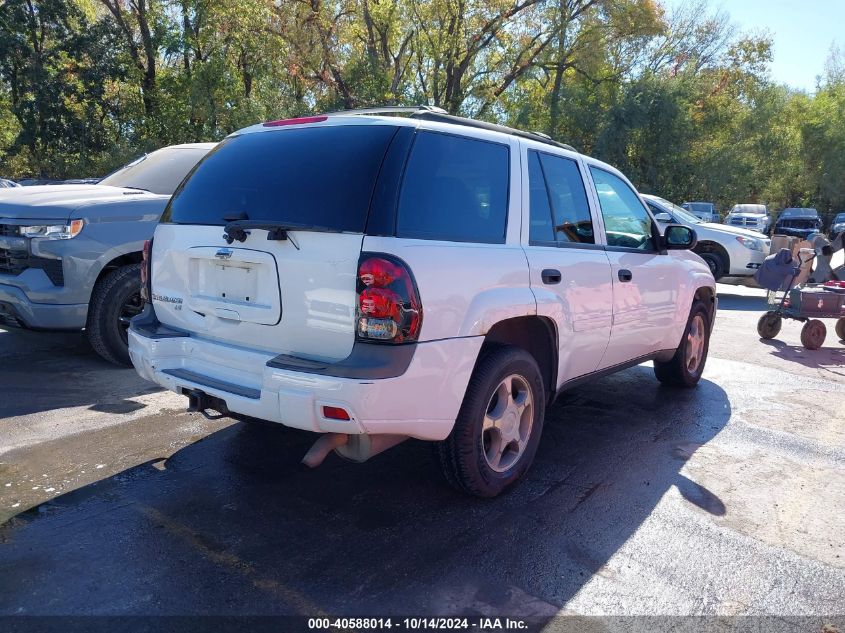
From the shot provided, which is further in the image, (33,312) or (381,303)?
(33,312)

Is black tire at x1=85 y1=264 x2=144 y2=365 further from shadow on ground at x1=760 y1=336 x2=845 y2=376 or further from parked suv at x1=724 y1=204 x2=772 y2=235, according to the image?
parked suv at x1=724 y1=204 x2=772 y2=235

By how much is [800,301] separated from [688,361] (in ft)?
10.1

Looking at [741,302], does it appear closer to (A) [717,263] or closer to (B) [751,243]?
(A) [717,263]

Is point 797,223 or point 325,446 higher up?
point 797,223

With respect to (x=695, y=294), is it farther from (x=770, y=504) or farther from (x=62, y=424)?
(x=62, y=424)

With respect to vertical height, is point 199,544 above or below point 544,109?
below

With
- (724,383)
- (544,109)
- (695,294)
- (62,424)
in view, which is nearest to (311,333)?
(62,424)

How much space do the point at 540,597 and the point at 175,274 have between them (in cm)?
246

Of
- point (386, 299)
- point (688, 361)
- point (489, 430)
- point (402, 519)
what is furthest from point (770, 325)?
point (386, 299)

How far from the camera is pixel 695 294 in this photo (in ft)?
19.1

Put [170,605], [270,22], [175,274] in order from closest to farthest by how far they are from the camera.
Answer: [170,605] → [175,274] → [270,22]

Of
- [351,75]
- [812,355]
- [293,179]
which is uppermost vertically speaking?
[351,75]

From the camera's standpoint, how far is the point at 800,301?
802 cm

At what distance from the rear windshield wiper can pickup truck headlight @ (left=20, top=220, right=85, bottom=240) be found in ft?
9.30
